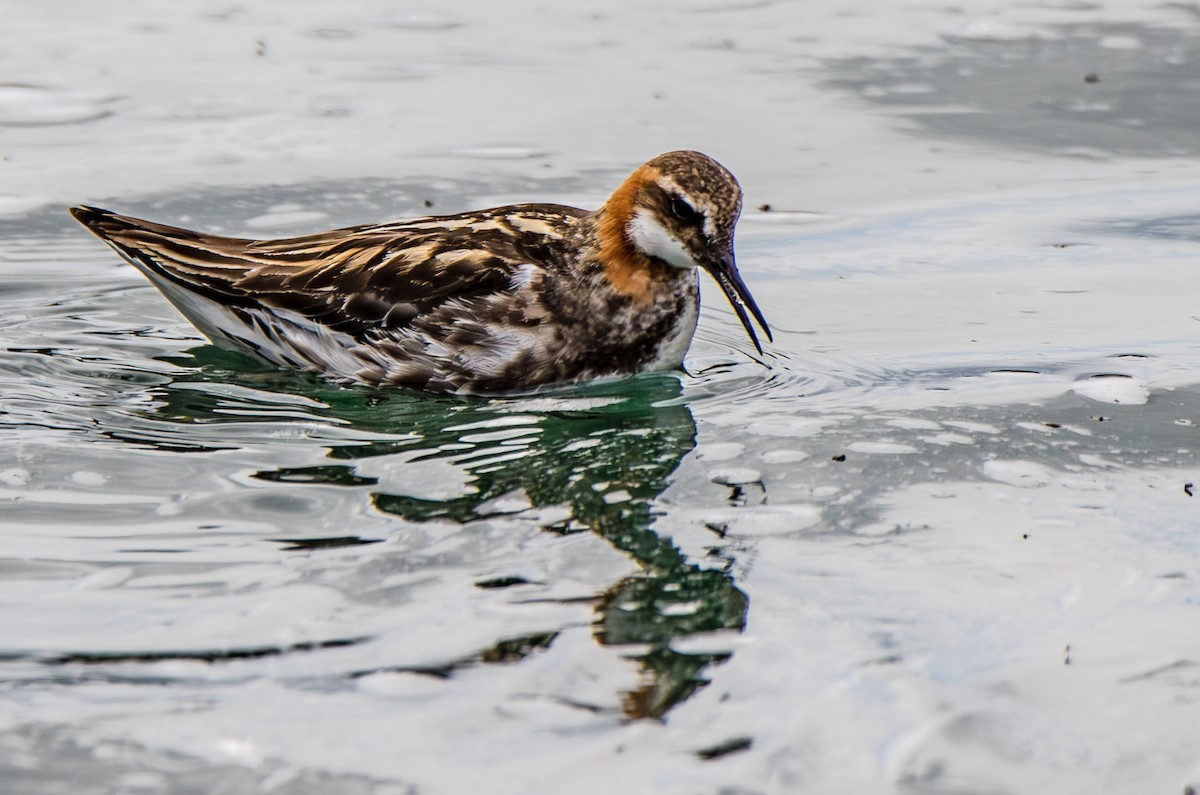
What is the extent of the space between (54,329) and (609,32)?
7.04m

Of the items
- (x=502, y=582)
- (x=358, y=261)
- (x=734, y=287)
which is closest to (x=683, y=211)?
(x=734, y=287)

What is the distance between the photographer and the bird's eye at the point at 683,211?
8422 millimetres

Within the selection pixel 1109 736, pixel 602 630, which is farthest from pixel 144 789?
pixel 1109 736

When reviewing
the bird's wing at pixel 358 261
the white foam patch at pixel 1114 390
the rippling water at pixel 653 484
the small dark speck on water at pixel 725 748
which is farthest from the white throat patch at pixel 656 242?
the small dark speck on water at pixel 725 748

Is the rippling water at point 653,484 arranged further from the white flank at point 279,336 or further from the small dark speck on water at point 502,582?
the white flank at point 279,336

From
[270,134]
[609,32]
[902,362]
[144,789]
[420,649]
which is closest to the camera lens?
[144,789]

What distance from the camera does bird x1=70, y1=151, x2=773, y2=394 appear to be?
860cm

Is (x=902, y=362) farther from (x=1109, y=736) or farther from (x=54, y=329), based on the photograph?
(x=54, y=329)

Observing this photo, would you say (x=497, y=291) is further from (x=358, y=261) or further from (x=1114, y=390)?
(x=1114, y=390)

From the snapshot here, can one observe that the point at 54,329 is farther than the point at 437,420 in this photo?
Yes

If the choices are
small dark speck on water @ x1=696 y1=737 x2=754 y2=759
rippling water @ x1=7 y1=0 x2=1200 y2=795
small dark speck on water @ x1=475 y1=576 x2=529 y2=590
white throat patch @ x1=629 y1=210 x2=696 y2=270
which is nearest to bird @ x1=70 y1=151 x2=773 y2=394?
white throat patch @ x1=629 y1=210 x2=696 y2=270

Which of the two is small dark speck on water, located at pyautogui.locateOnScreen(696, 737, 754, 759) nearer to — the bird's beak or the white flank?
the bird's beak

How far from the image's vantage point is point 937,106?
13094mm

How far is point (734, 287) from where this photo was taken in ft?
27.8
